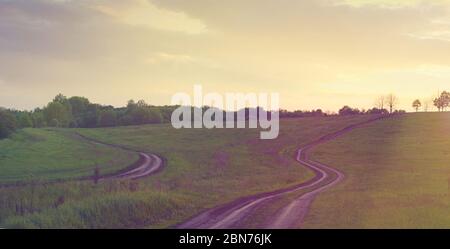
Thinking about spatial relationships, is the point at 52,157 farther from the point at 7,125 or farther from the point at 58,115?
the point at 7,125

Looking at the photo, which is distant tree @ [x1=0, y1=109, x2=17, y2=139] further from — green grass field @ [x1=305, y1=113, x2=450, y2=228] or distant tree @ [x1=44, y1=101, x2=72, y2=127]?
green grass field @ [x1=305, y1=113, x2=450, y2=228]

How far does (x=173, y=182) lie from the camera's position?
38.2 m

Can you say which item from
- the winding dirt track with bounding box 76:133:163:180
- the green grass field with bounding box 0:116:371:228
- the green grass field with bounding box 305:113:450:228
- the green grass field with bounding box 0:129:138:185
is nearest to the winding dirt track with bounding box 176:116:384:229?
the green grass field with bounding box 305:113:450:228

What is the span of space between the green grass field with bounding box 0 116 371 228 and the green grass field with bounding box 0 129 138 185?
21.4 inches

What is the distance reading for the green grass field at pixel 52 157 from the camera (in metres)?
45.8

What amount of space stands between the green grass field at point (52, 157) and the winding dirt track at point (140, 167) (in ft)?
3.19

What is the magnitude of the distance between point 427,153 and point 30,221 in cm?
5039

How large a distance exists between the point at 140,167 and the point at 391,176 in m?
23.6

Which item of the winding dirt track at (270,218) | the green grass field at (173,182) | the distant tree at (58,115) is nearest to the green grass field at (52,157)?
the green grass field at (173,182)

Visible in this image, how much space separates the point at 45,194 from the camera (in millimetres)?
29531

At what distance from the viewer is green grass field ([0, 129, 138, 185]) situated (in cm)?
4584

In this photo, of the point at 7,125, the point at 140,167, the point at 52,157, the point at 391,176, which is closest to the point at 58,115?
the point at 7,125

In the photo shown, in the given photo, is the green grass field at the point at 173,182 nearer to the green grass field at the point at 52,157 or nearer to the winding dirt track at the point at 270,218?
the green grass field at the point at 52,157
